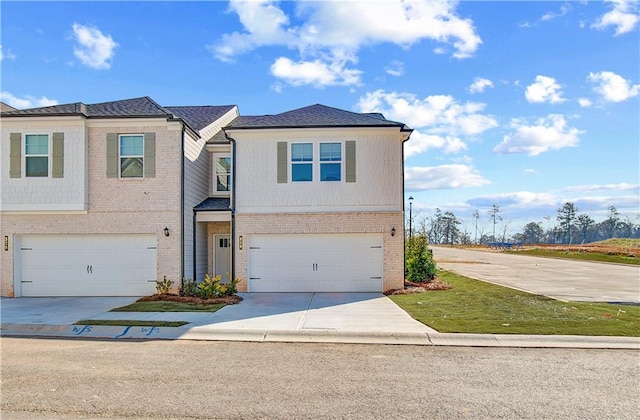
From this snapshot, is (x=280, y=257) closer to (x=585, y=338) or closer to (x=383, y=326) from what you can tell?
(x=383, y=326)

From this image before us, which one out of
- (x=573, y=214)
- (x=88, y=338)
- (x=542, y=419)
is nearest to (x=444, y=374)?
(x=542, y=419)

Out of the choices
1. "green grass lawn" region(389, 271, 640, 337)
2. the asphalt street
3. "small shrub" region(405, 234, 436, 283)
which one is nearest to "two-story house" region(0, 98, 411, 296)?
"small shrub" region(405, 234, 436, 283)

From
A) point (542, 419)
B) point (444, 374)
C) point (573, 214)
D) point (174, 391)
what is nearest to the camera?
point (542, 419)

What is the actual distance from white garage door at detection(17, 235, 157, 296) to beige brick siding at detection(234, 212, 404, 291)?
9.68ft

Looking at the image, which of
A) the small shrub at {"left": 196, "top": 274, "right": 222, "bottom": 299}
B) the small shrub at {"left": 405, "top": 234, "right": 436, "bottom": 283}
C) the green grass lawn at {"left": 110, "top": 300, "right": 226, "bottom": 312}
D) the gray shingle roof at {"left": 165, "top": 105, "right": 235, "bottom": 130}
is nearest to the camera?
the green grass lawn at {"left": 110, "top": 300, "right": 226, "bottom": 312}

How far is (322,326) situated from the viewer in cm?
1002

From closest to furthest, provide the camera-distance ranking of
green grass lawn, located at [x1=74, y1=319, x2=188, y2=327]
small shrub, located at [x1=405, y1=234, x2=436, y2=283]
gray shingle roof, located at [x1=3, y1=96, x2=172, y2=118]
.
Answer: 1. green grass lawn, located at [x1=74, y1=319, x2=188, y2=327]
2. gray shingle roof, located at [x1=3, y1=96, x2=172, y2=118]
3. small shrub, located at [x1=405, y1=234, x2=436, y2=283]

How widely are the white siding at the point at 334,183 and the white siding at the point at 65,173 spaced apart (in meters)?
4.92

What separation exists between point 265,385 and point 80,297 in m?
11.3

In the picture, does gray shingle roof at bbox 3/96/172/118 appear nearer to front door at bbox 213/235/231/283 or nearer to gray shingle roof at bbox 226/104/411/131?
gray shingle roof at bbox 226/104/411/131

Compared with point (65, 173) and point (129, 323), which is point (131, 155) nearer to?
point (65, 173)

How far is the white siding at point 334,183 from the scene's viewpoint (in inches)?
627

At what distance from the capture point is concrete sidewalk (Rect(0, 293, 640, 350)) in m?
8.77

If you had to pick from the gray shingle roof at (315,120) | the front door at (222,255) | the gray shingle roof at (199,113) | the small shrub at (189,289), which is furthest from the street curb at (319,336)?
the gray shingle roof at (199,113)
